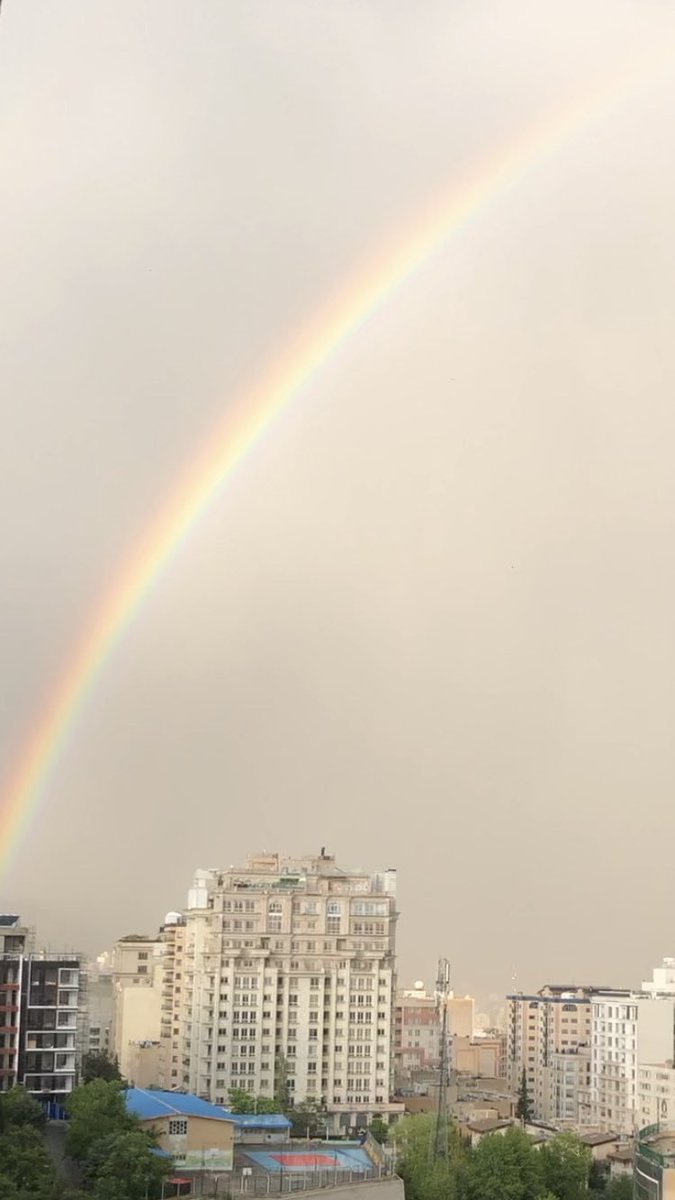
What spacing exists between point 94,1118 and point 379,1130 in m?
5.60

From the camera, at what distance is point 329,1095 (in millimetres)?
19000

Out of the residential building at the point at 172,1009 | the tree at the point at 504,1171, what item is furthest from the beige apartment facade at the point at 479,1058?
the tree at the point at 504,1171

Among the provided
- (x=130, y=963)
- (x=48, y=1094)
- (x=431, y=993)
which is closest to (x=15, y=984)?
(x=48, y=1094)

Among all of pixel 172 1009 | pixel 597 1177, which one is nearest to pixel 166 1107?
pixel 597 1177

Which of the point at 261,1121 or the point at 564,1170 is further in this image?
the point at 261,1121

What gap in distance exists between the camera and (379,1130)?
56.7ft

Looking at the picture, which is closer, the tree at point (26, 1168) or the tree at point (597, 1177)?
the tree at point (26, 1168)

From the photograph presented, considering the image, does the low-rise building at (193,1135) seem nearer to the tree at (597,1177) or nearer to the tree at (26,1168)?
the tree at (26,1168)

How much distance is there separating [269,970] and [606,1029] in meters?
6.54

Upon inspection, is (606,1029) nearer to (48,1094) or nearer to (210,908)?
(210,908)

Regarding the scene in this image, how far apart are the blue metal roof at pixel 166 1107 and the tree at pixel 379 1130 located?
2.43 meters

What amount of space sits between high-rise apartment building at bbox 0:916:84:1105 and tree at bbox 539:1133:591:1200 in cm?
534

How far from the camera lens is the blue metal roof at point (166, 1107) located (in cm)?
1382

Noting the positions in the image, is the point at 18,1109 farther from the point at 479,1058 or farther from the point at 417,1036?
the point at 479,1058
